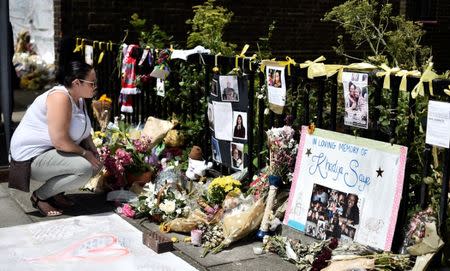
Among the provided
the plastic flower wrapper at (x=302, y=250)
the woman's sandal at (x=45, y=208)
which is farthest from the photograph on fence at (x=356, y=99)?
the woman's sandal at (x=45, y=208)

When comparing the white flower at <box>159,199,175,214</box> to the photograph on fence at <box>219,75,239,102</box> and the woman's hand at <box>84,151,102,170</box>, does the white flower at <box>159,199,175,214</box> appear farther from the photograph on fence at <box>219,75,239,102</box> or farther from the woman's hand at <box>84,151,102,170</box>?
the photograph on fence at <box>219,75,239,102</box>

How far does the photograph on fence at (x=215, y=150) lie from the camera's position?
Answer: 17.9 feet

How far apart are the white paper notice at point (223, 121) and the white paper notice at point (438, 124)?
2050 mm

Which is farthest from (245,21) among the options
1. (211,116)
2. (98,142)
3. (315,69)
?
(315,69)

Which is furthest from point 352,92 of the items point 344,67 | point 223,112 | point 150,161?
point 150,161

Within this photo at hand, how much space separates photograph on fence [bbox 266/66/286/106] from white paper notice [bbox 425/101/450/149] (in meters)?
1.35

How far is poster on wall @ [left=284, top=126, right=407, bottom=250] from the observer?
3764 millimetres

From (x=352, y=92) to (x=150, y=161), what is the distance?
254 centimetres

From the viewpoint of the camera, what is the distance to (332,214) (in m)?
4.10

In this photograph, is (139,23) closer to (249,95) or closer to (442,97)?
(249,95)

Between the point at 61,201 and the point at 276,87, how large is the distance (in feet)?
7.16

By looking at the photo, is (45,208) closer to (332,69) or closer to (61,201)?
(61,201)

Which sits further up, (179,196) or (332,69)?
(332,69)

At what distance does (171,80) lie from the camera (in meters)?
6.22
